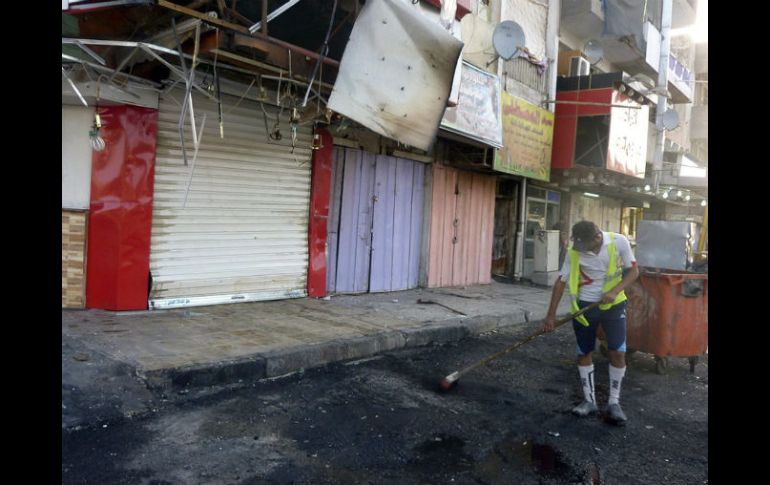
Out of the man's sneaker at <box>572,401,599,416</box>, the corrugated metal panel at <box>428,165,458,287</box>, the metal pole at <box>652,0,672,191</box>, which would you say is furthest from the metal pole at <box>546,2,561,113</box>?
the man's sneaker at <box>572,401,599,416</box>

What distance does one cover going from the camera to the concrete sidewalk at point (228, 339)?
4141 millimetres

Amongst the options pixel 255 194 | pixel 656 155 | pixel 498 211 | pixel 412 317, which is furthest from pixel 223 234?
pixel 656 155

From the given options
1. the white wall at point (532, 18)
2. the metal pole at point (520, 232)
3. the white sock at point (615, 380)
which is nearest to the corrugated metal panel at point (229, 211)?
the white sock at point (615, 380)

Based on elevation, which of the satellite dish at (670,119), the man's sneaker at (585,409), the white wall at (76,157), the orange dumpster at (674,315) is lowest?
the man's sneaker at (585,409)

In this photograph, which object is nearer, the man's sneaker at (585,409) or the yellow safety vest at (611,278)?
the man's sneaker at (585,409)

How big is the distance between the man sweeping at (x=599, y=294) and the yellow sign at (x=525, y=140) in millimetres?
7108

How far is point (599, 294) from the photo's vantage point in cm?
448

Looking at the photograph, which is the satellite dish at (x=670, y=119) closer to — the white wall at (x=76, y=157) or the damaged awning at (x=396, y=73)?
the damaged awning at (x=396, y=73)

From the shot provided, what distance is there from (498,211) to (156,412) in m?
11.3

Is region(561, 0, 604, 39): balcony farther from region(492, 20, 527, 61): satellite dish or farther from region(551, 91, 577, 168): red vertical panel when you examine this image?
region(492, 20, 527, 61): satellite dish

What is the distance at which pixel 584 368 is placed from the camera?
4.44 meters

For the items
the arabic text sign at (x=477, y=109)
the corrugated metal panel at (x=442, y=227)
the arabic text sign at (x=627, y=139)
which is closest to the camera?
the arabic text sign at (x=477, y=109)

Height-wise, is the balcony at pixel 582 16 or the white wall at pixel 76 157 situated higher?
the balcony at pixel 582 16
